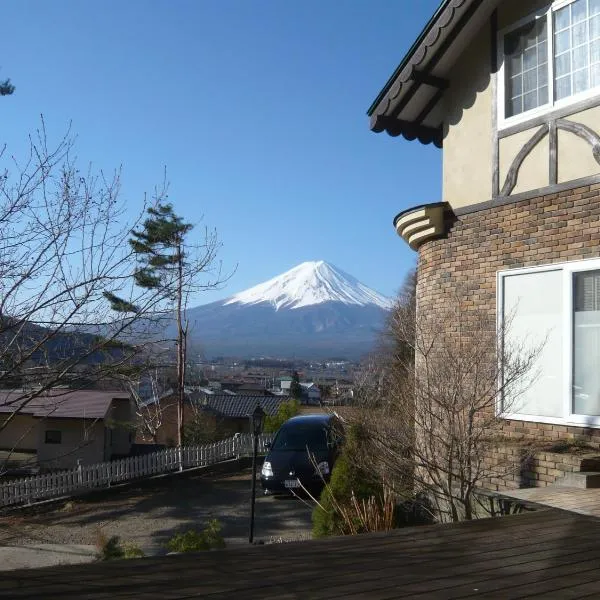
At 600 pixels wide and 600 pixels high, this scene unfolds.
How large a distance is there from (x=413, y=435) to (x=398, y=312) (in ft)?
7.69

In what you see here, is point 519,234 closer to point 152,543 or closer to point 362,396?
point 362,396

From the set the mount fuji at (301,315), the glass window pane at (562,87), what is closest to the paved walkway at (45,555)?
the glass window pane at (562,87)

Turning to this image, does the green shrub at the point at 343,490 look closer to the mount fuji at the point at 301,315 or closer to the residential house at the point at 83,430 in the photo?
the residential house at the point at 83,430

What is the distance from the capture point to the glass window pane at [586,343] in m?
7.51

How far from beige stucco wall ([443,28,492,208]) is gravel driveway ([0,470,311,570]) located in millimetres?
5959

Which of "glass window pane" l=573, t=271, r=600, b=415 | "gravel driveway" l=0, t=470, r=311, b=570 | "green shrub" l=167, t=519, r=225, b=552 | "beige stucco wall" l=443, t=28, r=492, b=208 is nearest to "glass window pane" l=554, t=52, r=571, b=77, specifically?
"beige stucco wall" l=443, t=28, r=492, b=208

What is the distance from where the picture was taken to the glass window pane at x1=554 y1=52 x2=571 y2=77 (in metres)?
8.16

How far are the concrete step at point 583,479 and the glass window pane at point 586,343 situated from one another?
0.92 metres

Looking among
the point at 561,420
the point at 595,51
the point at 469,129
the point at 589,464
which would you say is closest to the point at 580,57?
the point at 595,51

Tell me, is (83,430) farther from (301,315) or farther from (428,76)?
(301,315)

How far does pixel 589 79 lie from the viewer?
7.91 metres

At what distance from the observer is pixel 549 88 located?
8250 mm

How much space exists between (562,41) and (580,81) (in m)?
0.64

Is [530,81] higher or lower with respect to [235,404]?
higher
